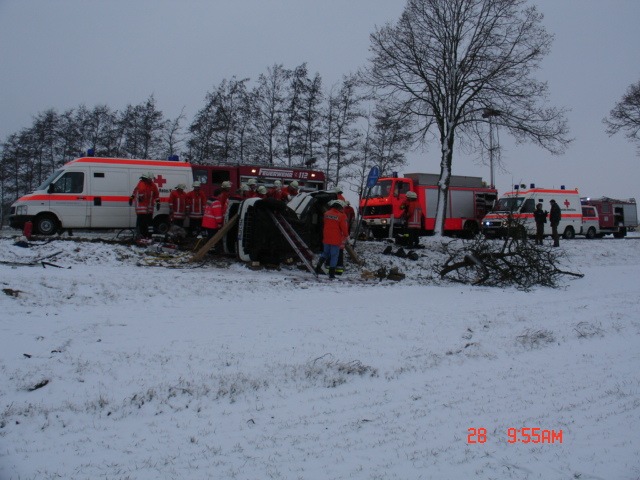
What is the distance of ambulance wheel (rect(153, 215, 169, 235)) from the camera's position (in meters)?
16.3

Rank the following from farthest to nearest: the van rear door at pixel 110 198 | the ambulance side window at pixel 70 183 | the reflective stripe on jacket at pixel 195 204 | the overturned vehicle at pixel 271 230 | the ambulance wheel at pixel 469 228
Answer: the ambulance wheel at pixel 469 228, the van rear door at pixel 110 198, the reflective stripe on jacket at pixel 195 204, the ambulance side window at pixel 70 183, the overturned vehicle at pixel 271 230

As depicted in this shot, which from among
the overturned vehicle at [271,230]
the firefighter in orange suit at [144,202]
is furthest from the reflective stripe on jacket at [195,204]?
the overturned vehicle at [271,230]

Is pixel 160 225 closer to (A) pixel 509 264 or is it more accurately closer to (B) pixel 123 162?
(B) pixel 123 162

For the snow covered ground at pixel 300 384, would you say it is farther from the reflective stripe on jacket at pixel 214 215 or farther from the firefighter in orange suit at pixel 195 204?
the firefighter in orange suit at pixel 195 204

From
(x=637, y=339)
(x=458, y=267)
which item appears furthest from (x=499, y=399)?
(x=458, y=267)

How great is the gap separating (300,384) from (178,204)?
1080cm

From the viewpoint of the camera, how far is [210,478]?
159 inches

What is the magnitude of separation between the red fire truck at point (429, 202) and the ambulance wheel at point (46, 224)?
11.1 meters

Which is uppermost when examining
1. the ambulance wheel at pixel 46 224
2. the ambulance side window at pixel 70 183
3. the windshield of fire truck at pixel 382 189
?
the windshield of fire truck at pixel 382 189

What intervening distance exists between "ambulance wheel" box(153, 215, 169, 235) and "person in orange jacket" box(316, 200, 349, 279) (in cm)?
590

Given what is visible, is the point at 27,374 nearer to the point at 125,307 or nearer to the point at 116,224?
the point at 125,307

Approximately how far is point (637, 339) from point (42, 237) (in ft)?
45.6
